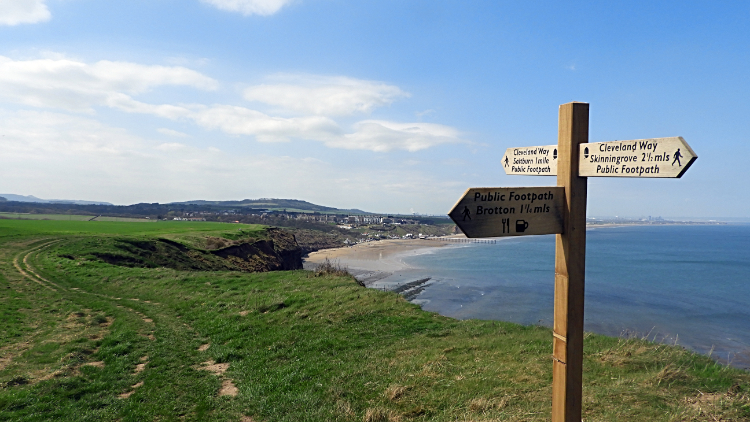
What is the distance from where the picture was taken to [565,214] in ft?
13.0

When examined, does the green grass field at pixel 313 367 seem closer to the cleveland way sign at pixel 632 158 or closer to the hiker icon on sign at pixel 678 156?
the cleveland way sign at pixel 632 158

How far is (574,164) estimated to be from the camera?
3.92 metres

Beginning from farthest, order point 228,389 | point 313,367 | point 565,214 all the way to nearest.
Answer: point 313,367 → point 228,389 → point 565,214

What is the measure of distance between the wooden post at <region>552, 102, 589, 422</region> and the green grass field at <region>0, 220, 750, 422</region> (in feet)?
6.52

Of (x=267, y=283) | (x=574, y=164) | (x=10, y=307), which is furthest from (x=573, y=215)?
(x=10, y=307)

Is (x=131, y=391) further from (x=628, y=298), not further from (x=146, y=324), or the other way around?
(x=628, y=298)

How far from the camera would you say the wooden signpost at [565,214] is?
3.71m

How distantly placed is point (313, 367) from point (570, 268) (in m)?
6.60

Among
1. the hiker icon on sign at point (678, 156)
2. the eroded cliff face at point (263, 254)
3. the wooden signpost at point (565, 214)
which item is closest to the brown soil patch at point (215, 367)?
the wooden signpost at point (565, 214)

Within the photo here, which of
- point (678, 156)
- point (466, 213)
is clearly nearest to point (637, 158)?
point (678, 156)

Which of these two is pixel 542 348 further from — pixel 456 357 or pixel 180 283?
pixel 180 283

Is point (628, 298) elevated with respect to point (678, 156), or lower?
lower

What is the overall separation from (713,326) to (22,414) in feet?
158

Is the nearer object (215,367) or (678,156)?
(678,156)
